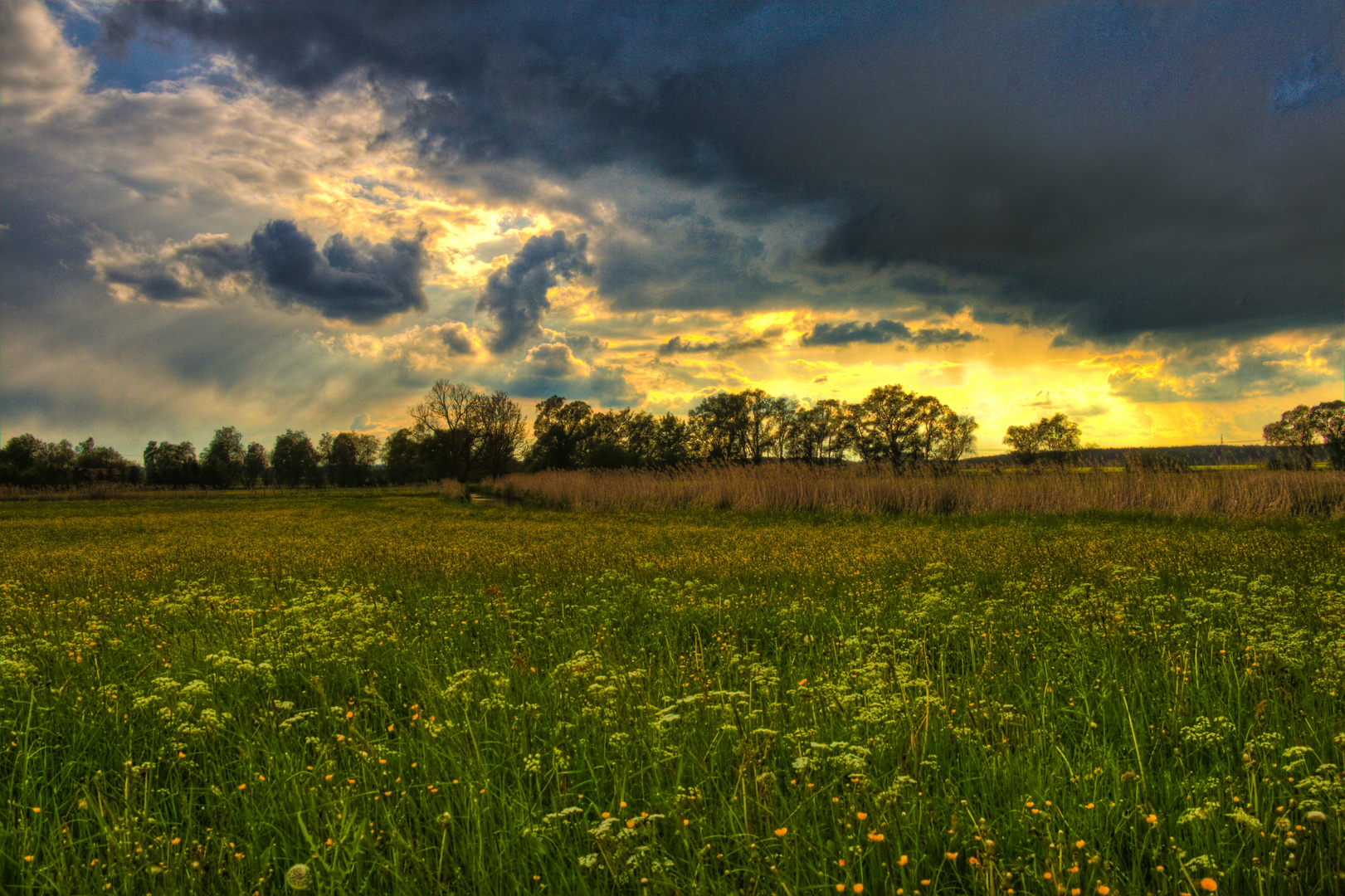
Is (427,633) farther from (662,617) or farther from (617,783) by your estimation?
(617,783)

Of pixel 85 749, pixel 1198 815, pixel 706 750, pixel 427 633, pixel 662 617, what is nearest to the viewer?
pixel 1198 815

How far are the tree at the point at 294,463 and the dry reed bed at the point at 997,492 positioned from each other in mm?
112172

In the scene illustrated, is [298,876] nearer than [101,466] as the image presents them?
Yes

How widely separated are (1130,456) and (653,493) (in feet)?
52.0

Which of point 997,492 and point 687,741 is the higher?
point 997,492

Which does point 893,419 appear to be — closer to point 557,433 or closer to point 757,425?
point 757,425

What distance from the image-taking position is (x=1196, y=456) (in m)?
19.1

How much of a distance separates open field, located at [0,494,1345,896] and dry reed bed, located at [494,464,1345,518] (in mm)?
11033

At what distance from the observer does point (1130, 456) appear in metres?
20.2

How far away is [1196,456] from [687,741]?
22.3 metres

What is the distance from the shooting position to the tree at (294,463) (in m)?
117

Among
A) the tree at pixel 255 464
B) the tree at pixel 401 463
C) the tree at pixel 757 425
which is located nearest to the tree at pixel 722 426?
the tree at pixel 757 425

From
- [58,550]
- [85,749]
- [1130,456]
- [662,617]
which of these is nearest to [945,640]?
[662,617]

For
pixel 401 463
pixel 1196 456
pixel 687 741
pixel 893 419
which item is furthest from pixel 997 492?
pixel 401 463
